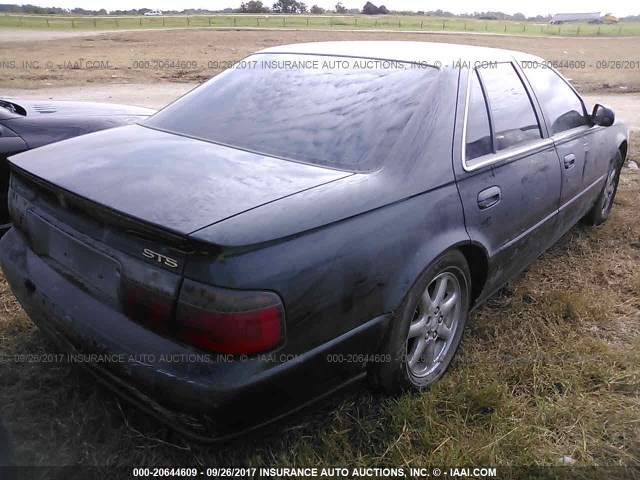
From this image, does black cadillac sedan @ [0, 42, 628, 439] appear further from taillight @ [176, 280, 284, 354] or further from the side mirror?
the side mirror

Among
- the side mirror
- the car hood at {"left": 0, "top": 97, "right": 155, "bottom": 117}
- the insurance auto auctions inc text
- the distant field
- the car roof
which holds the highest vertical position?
the distant field

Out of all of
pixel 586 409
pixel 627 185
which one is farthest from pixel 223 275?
pixel 627 185

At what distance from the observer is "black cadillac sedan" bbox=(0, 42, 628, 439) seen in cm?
166

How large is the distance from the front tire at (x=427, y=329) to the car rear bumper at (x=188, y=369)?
0.13 meters

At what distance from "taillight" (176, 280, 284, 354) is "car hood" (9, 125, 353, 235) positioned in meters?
0.21

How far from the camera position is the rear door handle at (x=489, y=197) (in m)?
2.45

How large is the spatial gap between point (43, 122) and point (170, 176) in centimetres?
237

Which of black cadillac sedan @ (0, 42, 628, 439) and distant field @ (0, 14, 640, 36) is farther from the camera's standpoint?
distant field @ (0, 14, 640, 36)

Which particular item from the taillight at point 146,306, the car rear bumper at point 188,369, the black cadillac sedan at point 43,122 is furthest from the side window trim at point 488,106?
the black cadillac sedan at point 43,122

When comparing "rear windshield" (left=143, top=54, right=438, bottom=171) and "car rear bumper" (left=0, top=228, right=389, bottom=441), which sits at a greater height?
"rear windshield" (left=143, top=54, right=438, bottom=171)

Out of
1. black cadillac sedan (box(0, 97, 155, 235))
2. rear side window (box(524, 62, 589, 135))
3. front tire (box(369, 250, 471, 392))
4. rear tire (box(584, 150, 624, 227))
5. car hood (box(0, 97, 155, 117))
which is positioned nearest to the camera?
front tire (box(369, 250, 471, 392))

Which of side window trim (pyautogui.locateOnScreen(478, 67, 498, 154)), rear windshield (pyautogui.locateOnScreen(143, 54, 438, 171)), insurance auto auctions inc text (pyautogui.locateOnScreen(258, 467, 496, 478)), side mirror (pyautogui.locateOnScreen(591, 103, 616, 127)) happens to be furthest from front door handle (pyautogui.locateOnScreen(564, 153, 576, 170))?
Answer: insurance auto auctions inc text (pyautogui.locateOnScreen(258, 467, 496, 478))

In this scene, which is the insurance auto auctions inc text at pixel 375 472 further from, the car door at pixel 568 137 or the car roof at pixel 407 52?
the car door at pixel 568 137

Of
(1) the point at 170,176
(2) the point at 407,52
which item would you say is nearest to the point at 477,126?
(2) the point at 407,52
